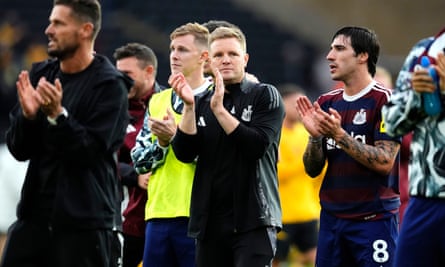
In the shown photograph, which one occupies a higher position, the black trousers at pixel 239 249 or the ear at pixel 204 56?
the ear at pixel 204 56

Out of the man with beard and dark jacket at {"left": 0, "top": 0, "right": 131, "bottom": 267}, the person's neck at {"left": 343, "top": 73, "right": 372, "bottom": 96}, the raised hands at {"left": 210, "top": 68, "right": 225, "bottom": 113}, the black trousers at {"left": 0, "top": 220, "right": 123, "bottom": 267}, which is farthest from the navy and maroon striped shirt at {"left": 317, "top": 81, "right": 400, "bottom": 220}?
the black trousers at {"left": 0, "top": 220, "right": 123, "bottom": 267}

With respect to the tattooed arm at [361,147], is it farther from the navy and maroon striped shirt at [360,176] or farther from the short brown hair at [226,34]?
the short brown hair at [226,34]

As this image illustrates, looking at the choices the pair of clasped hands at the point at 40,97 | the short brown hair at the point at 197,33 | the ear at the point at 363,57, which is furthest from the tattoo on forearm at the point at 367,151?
the pair of clasped hands at the point at 40,97

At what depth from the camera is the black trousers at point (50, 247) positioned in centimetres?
676

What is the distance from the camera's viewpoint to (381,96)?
7.91 metres

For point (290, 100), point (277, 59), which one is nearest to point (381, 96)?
point (290, 100)

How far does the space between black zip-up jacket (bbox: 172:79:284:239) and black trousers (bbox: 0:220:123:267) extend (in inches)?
40.1

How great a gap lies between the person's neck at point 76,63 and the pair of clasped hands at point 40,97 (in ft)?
1.07

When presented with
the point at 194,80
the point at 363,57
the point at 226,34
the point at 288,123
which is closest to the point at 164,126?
the point at 194,80

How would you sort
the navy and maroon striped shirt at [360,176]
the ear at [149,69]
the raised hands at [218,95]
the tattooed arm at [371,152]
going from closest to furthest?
the raised hands at [218,95] → the tattooed arm at [371,152] → the navy and maroon striped shirt at [360,176] → the ear at [149,69]

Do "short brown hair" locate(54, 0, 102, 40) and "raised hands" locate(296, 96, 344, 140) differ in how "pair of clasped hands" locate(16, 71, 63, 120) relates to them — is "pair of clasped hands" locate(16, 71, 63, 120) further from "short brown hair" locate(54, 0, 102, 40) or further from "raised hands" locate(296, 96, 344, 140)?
Answer: "raised hands" locate(296, 96, 344, 140)

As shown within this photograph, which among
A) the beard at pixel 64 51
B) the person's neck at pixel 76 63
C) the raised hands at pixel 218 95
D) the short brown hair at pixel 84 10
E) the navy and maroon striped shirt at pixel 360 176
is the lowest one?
the navy and maroon striped shirt at pixel 360 176

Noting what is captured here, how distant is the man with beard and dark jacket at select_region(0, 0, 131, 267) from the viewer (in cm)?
668

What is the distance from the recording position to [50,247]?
6797 millimetres
